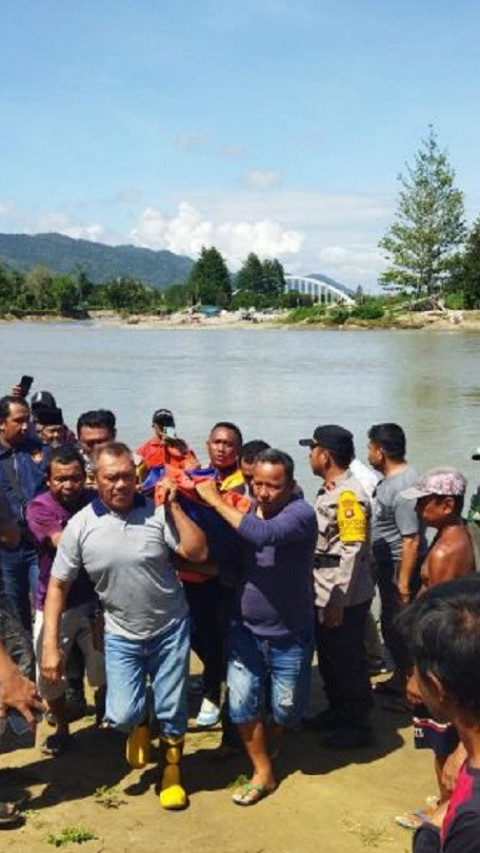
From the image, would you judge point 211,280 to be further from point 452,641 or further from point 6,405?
point 452,641

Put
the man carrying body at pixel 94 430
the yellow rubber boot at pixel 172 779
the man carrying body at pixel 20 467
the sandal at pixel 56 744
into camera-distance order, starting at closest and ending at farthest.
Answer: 1. the yellow rubber boot at pixel 172 779
2. the sandal at pixel 56 744
3. the man carrying body at pixel 20 467
4. the man carrying body at pixel 94 430

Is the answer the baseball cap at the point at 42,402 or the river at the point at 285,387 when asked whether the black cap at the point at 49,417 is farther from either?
the river at the point at 285,387

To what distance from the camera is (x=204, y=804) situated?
4254 mm

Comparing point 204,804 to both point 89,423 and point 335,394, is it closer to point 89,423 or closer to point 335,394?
point 89,423

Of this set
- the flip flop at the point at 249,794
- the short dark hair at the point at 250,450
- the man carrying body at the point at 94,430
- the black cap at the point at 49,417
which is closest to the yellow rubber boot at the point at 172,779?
the flip flop at the point at 249,794

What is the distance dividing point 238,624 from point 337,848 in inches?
41.2

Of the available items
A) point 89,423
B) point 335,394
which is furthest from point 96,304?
point 89,423

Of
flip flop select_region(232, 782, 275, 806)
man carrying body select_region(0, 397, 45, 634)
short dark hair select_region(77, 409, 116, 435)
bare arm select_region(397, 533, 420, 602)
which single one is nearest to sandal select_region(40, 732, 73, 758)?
man carrying body select_region(0, 397, 45, 634)

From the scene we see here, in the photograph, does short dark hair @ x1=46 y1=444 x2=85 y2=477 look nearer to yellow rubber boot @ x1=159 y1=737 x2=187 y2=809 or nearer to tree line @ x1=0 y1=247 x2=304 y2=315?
yellow rubber boot @ x1=159 y1=737 x2=187 y2=809

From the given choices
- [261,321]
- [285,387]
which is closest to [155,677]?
[285,387]

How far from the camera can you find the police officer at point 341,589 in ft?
15.5

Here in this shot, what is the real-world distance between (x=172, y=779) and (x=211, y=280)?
106235mm

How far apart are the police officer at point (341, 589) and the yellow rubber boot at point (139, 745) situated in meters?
1.04

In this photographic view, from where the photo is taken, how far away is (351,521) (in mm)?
4668
